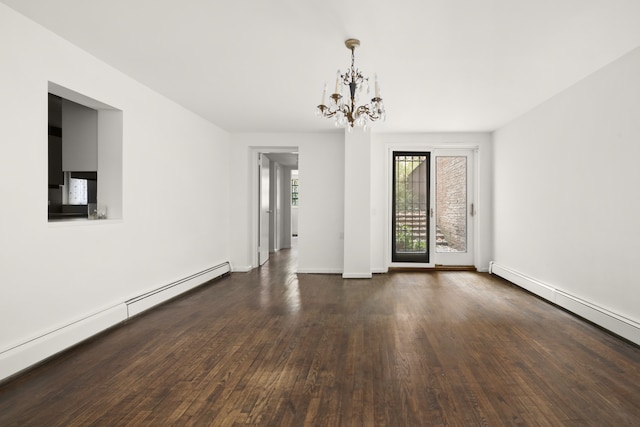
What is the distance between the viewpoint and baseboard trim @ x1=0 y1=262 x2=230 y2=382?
7.68 feet

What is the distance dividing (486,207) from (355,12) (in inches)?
191

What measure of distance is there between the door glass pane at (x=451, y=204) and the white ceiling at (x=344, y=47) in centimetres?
217

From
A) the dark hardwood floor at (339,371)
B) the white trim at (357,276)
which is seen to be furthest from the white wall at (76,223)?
the white trim at (357,276)

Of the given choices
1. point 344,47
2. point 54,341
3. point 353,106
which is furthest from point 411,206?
point 54,341

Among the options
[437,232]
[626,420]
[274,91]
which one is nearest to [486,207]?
[437,232]

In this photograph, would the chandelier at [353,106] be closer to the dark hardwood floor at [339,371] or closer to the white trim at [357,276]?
the dark hardwood floor at [339,371]

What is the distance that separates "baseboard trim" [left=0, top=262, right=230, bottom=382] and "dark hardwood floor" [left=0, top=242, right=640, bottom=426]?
0.08m

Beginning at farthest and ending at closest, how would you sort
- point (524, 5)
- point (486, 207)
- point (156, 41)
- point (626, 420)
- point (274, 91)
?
point (486, 207) → point (274, 91) → point (156, 41) → point (524, 5) → point (626, 420)

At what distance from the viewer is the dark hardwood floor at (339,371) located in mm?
1936

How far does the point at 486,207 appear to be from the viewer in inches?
245

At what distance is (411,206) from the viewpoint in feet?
21.2

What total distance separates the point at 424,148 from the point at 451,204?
46.1 inches

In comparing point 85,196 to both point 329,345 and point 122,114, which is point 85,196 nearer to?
point 122,114

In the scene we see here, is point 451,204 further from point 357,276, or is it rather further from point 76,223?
point 76,223
